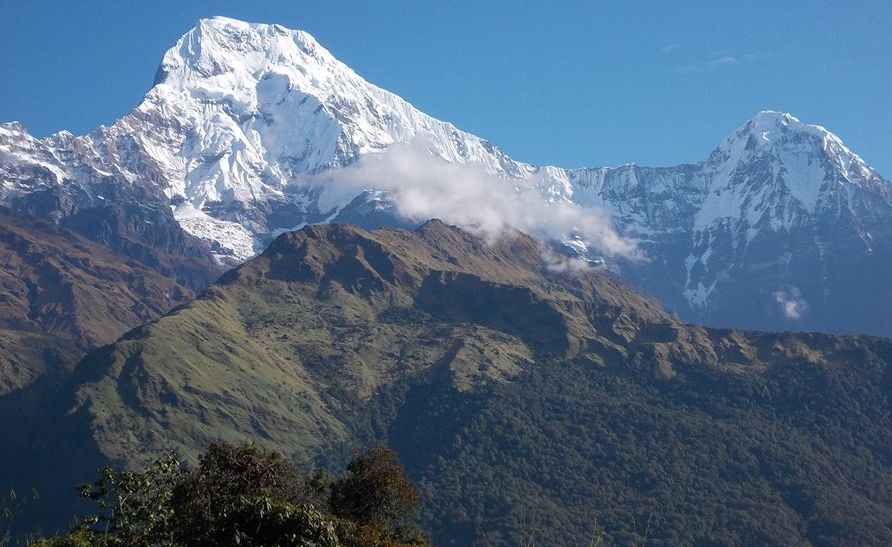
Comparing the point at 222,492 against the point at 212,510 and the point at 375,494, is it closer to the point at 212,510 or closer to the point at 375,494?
the point at 212,510

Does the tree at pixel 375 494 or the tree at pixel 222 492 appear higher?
the tree at pixel 375 494

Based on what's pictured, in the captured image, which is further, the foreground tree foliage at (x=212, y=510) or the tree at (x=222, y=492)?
the tree at (x=222, y=492)

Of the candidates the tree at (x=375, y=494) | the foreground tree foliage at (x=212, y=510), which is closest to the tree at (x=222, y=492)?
the foreground tree foliage at (x=212, y=510)

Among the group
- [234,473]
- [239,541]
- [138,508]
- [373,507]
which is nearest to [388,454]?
[373,507]

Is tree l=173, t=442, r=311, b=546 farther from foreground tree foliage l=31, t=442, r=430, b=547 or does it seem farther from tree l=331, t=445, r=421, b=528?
tree l=331, t=445, r=421, b=528

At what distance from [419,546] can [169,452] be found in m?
36.1

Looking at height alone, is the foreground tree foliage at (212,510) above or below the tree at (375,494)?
below

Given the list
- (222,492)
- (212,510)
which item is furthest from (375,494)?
(212,510)

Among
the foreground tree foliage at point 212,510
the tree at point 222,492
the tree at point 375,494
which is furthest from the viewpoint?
the tree at point 375,494

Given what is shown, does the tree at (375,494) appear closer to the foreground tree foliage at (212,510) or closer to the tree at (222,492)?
the foreground tree foliage at (212,510)

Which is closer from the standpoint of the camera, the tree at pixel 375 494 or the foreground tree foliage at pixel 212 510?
the foreground tree foliage at pixel 212 510

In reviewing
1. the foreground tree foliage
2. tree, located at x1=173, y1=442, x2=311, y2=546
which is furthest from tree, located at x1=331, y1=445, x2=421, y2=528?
tree, located at x1=173, y1=442, x2=311, y2=546

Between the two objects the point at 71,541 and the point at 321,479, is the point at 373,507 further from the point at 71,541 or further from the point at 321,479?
the point at 71,541

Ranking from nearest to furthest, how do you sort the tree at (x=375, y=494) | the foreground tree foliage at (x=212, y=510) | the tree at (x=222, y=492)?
the foreground tree foliage at (x=212, y=510) → the tree at (x=222, y=492) → the tree at (x=375, y=494)
